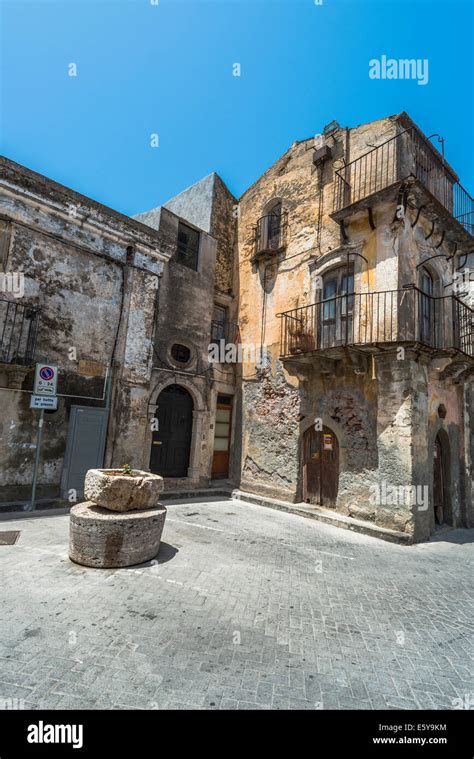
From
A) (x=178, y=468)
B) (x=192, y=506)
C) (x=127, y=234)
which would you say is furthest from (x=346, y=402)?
(x=127, y=234)

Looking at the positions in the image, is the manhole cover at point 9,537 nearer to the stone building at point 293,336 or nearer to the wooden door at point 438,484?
the stone building at point 293,336

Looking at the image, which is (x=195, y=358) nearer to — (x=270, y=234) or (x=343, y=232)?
(x=270, y=234)

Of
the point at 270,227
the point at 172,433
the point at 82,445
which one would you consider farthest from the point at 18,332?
the point at 270,227

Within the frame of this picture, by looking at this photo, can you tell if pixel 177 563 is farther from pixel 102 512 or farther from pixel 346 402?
pixel 346 402

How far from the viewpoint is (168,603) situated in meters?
3.99

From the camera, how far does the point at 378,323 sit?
8211 millimetres

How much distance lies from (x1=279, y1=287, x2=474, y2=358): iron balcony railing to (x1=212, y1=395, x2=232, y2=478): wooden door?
306 centimetres

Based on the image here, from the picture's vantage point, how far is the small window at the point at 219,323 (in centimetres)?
1316

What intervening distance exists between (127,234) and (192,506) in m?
7.53

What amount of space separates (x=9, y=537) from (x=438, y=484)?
9.66 meters

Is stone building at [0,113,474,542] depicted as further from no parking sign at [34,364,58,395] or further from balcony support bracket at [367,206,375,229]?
no parking sign at [34,364,58,395]

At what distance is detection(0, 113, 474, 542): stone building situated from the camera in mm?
8039

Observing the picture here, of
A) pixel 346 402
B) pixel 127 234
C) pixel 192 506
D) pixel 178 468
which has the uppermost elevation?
pixel 127 234
